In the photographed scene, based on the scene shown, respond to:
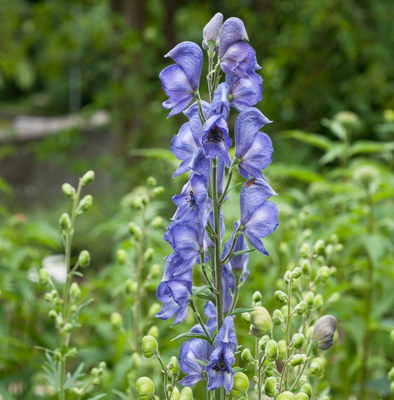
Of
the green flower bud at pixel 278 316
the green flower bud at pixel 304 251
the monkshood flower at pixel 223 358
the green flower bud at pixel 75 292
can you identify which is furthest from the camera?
the green flower bud at pixel 75 292

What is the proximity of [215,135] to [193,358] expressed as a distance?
1.18 ft

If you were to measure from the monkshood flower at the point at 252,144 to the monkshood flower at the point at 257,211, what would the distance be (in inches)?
0.8

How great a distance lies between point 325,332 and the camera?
834mm

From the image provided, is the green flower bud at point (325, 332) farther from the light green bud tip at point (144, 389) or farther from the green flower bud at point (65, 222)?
the green flower bud at point (65, 222)

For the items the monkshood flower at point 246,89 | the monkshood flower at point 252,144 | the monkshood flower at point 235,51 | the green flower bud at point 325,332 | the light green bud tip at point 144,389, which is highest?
the monkshood flower at point 235,51

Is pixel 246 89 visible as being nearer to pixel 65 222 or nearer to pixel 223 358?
pixel 223 358

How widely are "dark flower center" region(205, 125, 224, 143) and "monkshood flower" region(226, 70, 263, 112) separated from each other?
8 cm

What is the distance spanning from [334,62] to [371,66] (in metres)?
0.50

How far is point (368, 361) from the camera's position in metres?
1.80

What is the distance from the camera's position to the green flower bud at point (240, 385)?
2.32 ft

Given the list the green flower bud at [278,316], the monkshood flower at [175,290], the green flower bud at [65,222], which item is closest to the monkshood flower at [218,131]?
the monkshood flower at [175,290]

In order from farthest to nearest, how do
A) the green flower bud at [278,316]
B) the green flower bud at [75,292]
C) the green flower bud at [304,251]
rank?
the green flower bud at [75,292], the green flower bud at [304,251], the green flower bud at [278,316]

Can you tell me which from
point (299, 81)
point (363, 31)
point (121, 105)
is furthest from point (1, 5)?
point (363, 31)

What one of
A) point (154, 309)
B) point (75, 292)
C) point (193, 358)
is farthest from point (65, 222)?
point (193, 358)
